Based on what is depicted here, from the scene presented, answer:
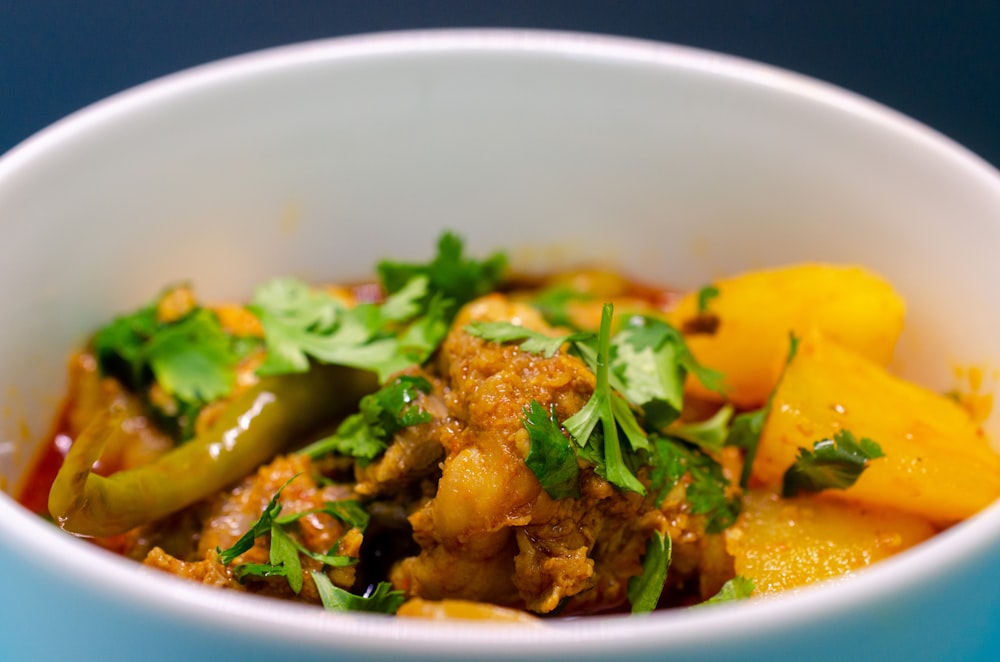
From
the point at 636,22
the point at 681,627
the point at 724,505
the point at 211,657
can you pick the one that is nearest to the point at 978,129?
the point at 636,22

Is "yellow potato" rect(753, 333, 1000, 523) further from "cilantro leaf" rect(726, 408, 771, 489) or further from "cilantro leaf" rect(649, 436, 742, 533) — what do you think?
"cilantro leaf" rect(649, 436, 742, 533)

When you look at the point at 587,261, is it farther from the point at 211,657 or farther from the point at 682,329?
the point at 211,657

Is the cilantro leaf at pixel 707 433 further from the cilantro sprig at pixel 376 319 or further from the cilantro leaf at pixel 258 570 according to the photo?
the cilantro leaf at pixel 258 570

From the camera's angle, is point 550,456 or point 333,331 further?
point 333,331

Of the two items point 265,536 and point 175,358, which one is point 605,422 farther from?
point 175,358

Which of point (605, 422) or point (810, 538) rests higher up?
point (605, 422)

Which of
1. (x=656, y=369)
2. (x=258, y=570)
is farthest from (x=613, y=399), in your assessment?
(x=258, y=570)

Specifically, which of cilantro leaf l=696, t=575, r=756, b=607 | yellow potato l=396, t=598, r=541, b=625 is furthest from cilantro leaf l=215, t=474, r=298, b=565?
cilantro leaf l=696, t=575, r=756, b=607
